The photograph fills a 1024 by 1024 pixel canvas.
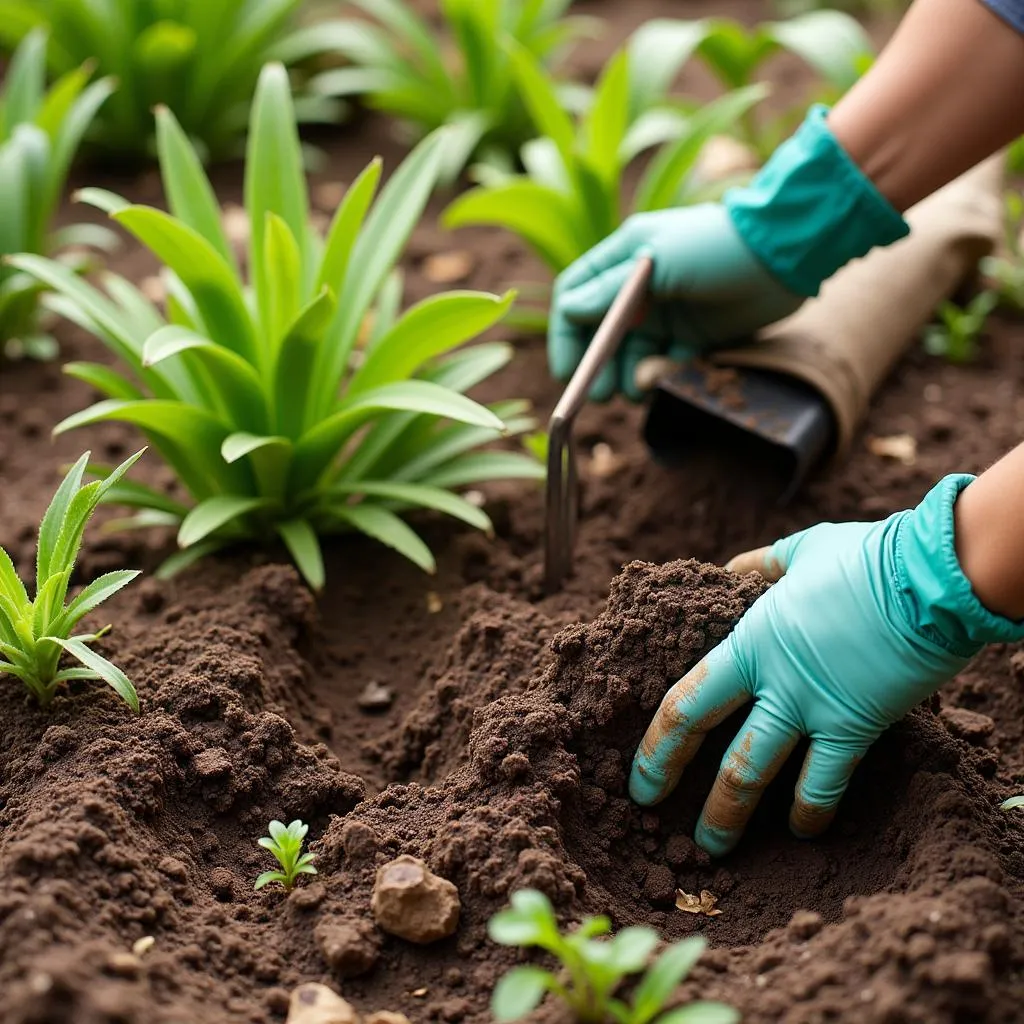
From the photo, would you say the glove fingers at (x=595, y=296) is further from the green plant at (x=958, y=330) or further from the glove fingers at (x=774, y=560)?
the green plant at (x=958, y=330)

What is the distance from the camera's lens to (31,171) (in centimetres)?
292

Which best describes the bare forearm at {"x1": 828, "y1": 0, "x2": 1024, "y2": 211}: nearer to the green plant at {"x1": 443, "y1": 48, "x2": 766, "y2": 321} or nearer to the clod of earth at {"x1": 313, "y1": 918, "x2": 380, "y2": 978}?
the green plant at {"x1": 443, "y1": 48, "x2": 766, "y2": 321}

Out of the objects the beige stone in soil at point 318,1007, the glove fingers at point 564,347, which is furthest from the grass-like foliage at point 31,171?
the beige stone in soil at point 318,1007

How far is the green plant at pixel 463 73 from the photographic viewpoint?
3594mm

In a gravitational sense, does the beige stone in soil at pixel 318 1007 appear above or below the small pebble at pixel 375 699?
above

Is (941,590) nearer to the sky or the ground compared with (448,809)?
nearer to the sky

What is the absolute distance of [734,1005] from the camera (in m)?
1.41

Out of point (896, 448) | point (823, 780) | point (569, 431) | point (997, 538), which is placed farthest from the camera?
point (896, 448)

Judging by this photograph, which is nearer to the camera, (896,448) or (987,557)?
(987,557)

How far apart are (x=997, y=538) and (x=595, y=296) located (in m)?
Answer: 1.10

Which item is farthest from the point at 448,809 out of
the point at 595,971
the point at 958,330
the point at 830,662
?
the point at 958,330

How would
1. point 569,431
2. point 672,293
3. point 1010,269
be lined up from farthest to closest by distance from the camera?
point 1010,269 → point 672,293 → point 569,431

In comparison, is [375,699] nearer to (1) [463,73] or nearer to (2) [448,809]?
(2) [448,809]

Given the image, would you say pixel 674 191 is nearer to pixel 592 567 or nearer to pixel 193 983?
pixel 592 567
